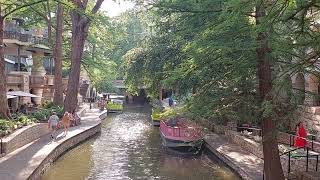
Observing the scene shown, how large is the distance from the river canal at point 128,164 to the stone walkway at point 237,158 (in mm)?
494

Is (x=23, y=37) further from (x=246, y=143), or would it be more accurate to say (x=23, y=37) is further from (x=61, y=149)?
(x=246, y=143)

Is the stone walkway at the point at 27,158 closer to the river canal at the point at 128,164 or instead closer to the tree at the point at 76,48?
the river canal at the point at 128,164

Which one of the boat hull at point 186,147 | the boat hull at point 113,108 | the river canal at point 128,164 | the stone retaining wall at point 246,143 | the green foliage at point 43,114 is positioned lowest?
the river canal at point 128,164

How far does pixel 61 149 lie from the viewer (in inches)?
965

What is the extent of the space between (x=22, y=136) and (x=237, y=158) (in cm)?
1026

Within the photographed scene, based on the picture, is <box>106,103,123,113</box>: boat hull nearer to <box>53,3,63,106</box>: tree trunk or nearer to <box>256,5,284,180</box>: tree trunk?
<box>53,3,63,106</box>: tree trunk

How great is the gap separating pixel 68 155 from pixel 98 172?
4.66 metres

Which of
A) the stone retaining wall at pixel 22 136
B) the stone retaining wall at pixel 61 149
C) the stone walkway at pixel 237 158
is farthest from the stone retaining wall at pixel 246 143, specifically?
the stone retaining wall at pixel 22 136

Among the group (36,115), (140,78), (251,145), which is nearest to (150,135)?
(140,78)

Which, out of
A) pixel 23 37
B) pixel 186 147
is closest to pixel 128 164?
pixel 186 147

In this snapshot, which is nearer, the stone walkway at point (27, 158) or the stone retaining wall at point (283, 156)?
the stone retaining wall at point (283, 156)

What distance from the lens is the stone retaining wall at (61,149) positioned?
59.4 ft

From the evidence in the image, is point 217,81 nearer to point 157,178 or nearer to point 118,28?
point 157,178

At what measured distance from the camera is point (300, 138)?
1814 cm
